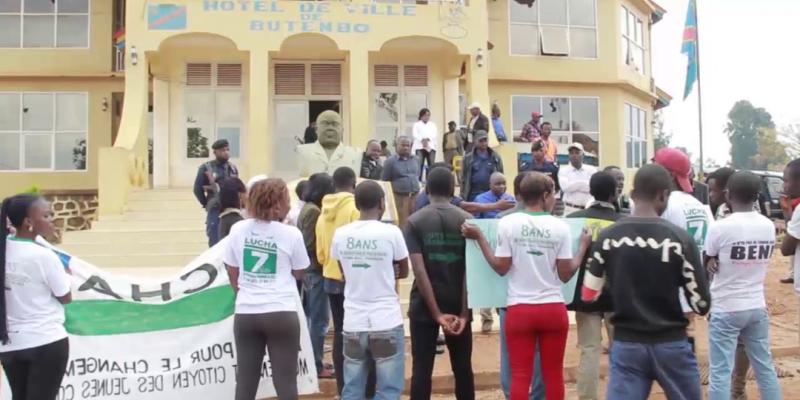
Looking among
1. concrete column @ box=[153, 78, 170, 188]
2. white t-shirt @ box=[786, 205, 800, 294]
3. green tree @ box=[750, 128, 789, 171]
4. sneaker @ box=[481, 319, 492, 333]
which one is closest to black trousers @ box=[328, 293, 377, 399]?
sneaker @ box=[481, 319, 492, 333]

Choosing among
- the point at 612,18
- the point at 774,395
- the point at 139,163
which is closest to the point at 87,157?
the point at 139,163

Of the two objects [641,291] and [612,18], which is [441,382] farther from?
[612,18]

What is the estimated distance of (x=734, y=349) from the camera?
4984 mm

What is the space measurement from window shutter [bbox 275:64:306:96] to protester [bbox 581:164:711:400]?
48.0ft

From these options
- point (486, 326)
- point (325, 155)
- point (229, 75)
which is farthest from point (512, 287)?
point (229, 75)

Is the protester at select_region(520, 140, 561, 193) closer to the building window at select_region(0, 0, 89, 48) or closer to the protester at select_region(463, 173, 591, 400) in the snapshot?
the protester at select_region(463, 173, 591, 400)

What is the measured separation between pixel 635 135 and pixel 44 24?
1726 centimetres

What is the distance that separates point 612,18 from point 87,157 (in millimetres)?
15030

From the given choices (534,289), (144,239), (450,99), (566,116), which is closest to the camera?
(534,289)

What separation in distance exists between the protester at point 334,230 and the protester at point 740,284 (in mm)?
2649

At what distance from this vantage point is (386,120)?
18.2 metres

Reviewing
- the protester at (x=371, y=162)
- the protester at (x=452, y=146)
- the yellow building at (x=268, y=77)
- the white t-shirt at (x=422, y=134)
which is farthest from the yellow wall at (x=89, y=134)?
the protester at (x=371, y=162)

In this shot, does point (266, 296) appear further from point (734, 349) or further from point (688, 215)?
point (688, 215)

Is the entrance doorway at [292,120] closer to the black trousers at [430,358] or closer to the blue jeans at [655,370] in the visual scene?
the black trousers at [430,358]
